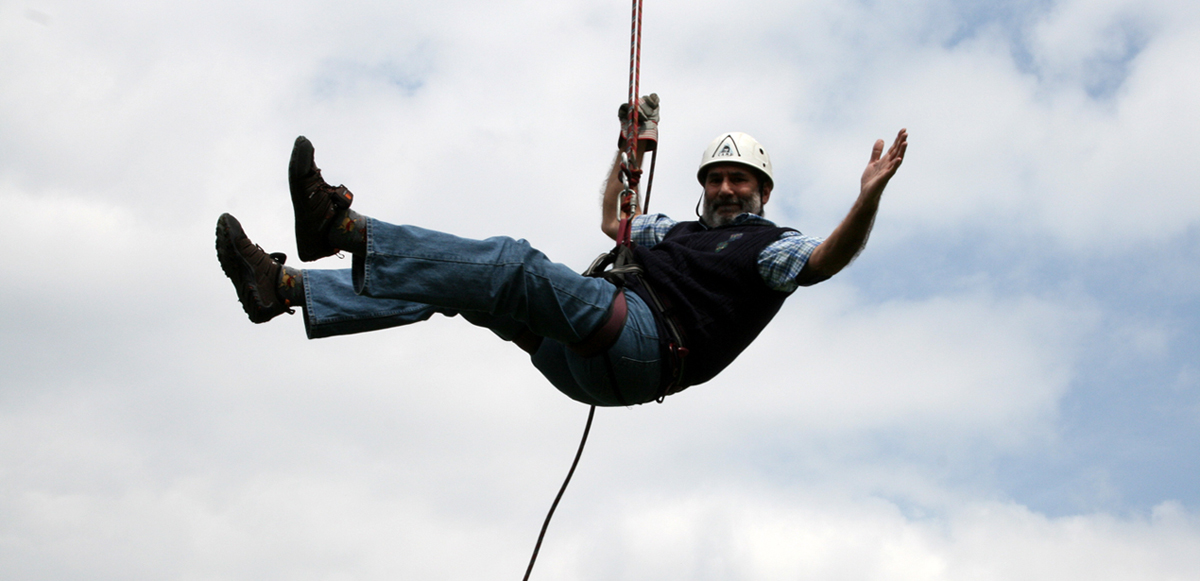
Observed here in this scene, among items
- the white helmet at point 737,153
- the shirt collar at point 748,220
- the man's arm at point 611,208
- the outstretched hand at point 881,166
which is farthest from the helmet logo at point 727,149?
the outstretched hand at point 881,166

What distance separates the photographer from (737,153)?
18.7ft

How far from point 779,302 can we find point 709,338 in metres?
0.43

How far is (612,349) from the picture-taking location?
4.69 metres

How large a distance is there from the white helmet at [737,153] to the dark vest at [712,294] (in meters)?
0.70

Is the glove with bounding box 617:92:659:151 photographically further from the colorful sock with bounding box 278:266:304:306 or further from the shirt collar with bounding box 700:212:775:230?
the colorful sock with bounding box 278:266:304:306

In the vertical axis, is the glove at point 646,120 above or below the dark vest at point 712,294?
above

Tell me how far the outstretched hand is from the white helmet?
99 cm

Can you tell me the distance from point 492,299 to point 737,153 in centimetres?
195

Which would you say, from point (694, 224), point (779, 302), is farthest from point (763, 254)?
point (694, 224)

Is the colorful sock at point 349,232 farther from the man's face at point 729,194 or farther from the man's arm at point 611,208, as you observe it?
the man's arm at point 611,208

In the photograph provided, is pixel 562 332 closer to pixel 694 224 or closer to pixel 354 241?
pixel 354 241

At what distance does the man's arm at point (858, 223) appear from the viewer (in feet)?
15.1

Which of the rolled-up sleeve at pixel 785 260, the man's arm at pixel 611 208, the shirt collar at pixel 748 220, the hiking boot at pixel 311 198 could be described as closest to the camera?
the hiking boot at pixel 311 198

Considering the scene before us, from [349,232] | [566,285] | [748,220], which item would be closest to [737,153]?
[748,220]
